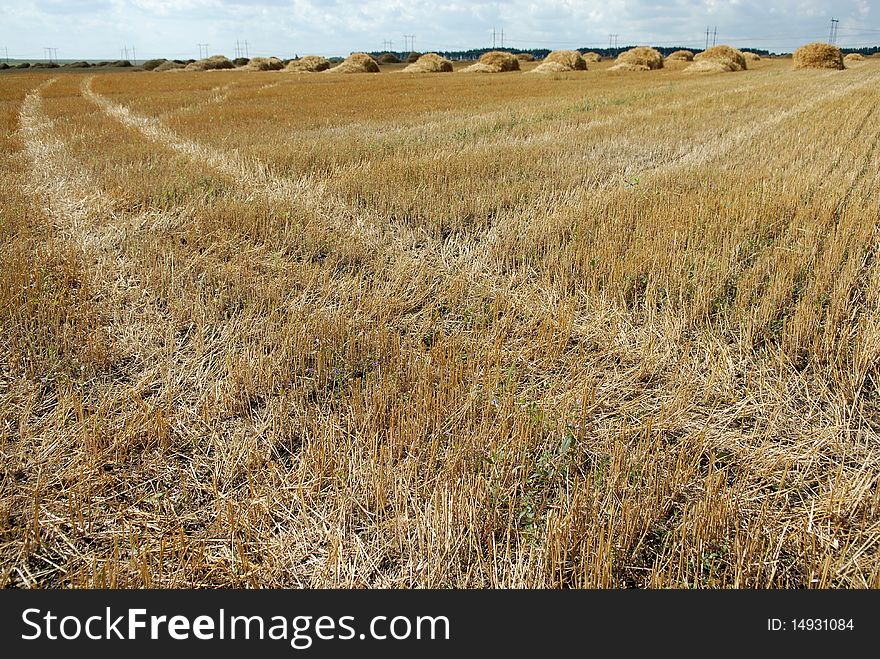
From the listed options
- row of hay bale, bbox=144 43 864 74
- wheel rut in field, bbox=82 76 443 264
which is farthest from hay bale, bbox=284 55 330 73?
wheel rut in field, bbox=82 76 443 264

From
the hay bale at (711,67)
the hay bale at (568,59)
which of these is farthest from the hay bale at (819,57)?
the hay bale at (568,59)

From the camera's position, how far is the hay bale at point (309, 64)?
167 ft

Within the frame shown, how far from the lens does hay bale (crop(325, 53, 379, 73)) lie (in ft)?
158

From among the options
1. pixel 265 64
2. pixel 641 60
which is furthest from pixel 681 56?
pixel 265 64

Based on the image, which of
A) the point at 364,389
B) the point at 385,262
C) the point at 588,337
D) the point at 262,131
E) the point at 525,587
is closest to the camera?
the point at 525,587

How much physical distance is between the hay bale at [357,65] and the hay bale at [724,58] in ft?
85.5

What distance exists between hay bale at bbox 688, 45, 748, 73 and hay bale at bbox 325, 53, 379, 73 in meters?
26.1

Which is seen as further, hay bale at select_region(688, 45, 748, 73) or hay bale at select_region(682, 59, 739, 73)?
hay bale at select_region(688, 45, 748, 73)

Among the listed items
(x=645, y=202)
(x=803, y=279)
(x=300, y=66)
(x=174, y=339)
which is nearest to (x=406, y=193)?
(x=645, y=202)

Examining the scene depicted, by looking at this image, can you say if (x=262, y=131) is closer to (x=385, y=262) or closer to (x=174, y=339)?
(x=385, y=262)

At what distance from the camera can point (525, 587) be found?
84.6 inches

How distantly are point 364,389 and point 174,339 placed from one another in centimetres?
Result: 169

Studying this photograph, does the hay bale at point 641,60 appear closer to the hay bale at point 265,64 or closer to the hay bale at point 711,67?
the hay bale at point 711,67

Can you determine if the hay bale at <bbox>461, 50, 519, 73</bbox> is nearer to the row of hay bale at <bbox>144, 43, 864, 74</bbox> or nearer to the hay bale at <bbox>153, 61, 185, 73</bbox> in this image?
the row of hay bale at <bbox>144, 43, 864, 74</bbox>
